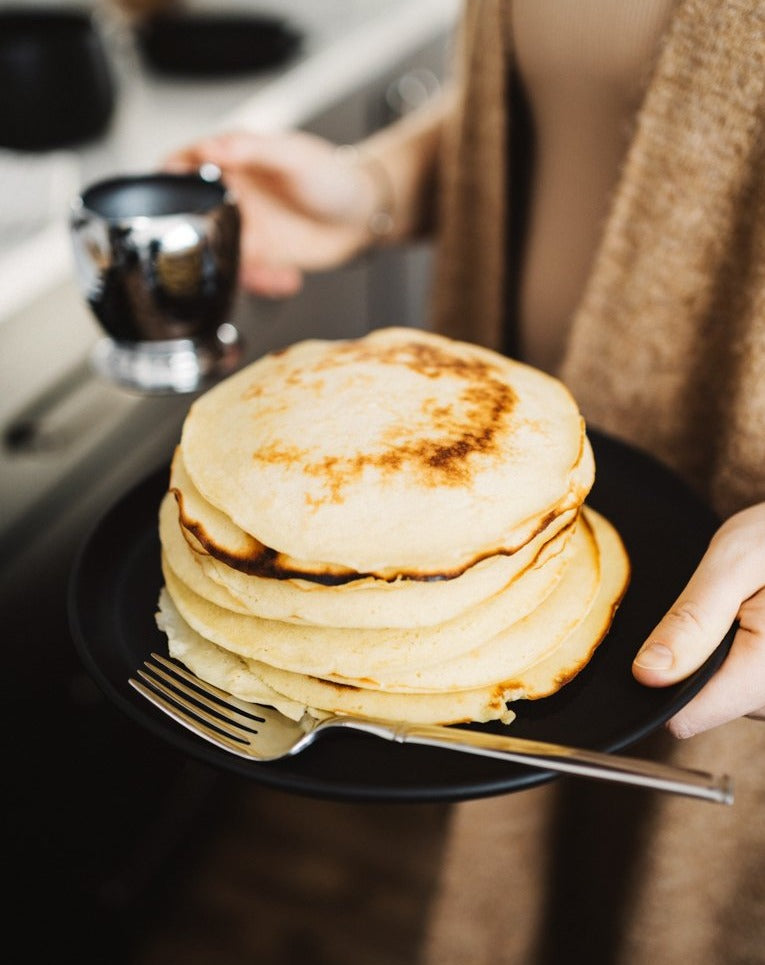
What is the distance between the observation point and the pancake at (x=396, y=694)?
53 cm

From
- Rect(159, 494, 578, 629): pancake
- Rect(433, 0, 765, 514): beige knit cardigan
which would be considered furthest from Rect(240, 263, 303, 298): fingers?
Rect(159, 494, 578, 629): pancake

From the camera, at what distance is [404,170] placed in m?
1.07

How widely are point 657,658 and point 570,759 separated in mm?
90

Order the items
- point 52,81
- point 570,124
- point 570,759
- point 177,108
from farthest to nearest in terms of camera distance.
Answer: point 177,108
point 52,81
point 570,124
point 570,759

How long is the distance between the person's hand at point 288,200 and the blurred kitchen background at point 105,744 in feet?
0.89

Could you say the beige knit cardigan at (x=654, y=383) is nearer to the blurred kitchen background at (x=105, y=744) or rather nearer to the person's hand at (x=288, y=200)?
the person's hand at (x=288, y=200)

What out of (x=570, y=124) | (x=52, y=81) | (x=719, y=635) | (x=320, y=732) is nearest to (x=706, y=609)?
(x=719, y=635)

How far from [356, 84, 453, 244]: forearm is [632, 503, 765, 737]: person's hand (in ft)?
2.21

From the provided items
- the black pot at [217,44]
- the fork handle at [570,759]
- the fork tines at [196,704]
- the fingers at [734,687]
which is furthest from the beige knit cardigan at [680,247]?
the black pot at [217,44]

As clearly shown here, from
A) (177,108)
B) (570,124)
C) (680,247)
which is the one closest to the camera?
(680,247)

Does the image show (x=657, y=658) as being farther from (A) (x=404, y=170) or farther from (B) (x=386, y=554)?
(A) (x=404, y=170)

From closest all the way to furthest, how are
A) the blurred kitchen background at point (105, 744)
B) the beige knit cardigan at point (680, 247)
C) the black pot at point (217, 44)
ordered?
the beige knit cardigan at point (680, 247)
the blurred kitchen background at point (105, 744)
the black pot at point (217, 44)

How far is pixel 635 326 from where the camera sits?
79 centimetres

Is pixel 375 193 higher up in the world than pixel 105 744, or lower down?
higher up
